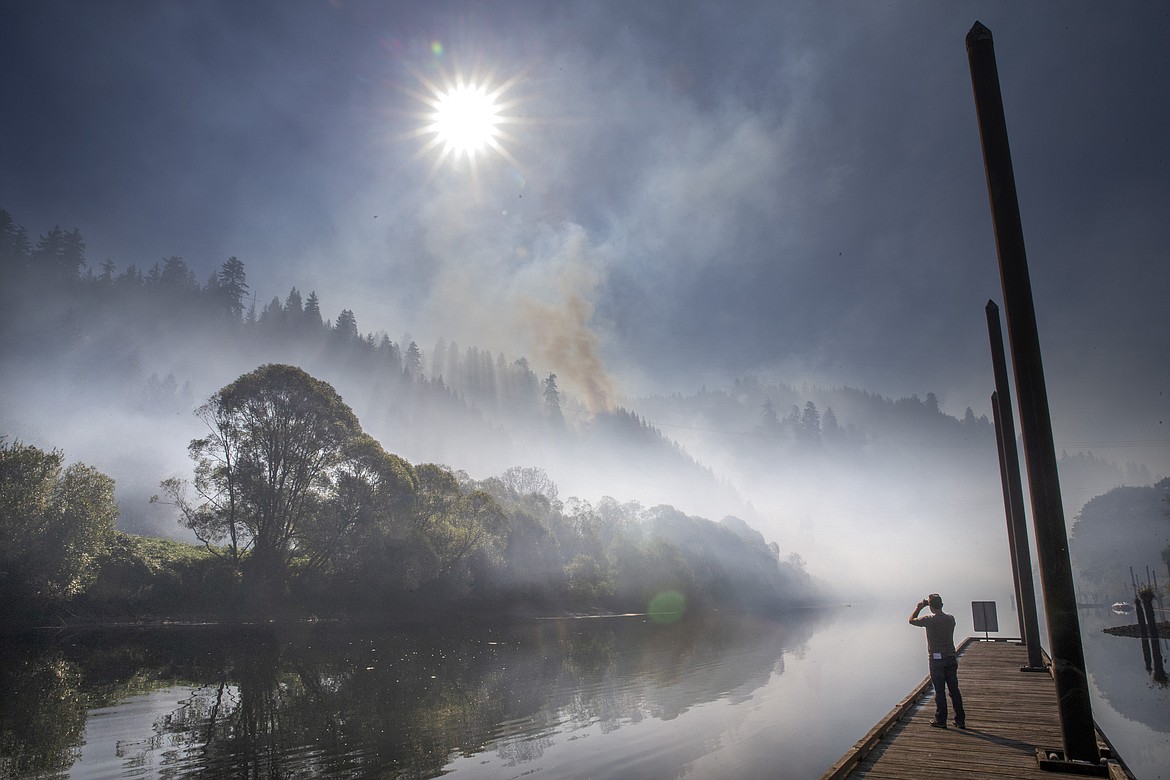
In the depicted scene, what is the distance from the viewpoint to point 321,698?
76.8 ft

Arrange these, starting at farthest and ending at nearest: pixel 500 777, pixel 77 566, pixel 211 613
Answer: pixel 211 613, pixel 77 566, pixel 500 777

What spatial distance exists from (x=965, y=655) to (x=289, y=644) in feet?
142

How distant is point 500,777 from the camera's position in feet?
49.3

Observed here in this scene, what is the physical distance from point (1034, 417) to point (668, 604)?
120 meters

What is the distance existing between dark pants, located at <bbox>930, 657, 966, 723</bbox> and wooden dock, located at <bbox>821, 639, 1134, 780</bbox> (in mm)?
367

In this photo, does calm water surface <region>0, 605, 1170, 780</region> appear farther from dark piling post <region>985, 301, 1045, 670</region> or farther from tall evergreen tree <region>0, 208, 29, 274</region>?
tall evergreen tree <region>0, 208, 29, 274</region>

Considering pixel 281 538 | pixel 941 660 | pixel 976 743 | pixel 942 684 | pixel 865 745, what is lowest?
pixel 976 743

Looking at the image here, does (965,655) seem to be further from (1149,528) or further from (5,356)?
(1149,528)

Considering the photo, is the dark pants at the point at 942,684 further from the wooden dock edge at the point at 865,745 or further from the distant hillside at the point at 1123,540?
the distant hillside at the point at 1123,540

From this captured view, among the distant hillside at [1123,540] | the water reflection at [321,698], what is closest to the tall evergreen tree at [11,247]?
the water reflection at [321,698]

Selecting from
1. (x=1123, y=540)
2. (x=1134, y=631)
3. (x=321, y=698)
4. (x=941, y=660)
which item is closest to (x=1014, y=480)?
(x=941, y=660)

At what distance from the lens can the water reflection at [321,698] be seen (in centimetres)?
1576

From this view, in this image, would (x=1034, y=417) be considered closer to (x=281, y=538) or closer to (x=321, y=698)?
(x=321, y=698)

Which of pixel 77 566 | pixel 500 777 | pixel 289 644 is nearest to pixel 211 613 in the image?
pixel 77 566
